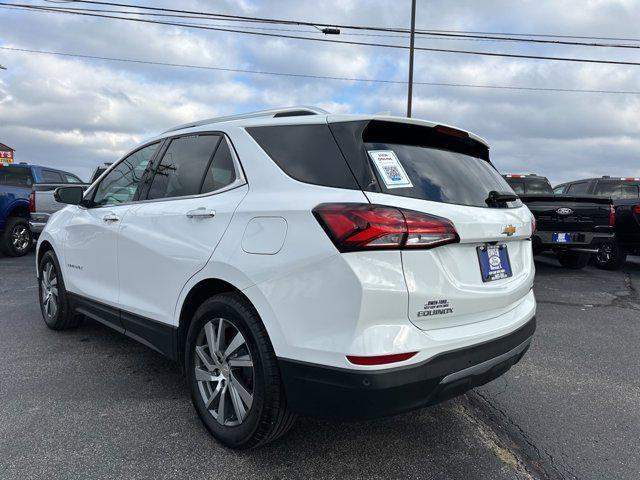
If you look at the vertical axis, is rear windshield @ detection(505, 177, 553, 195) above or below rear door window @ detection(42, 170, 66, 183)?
below

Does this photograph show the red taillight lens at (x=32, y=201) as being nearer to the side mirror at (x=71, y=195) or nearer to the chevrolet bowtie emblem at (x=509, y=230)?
the side mirror at (x=71, y=195)

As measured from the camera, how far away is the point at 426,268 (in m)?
2.15

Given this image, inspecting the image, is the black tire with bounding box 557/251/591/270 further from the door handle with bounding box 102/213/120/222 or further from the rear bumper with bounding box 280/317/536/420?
the door handle with bounding box 102/213/120/222

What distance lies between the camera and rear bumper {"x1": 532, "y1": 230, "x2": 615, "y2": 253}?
773cm

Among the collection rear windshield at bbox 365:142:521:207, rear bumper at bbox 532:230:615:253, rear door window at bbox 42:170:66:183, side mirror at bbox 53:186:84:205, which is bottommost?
rear bumper at bbox 532:230:615:253

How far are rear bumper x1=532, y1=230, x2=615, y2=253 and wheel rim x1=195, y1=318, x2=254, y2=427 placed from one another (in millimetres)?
6423

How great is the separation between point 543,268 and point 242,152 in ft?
27.6

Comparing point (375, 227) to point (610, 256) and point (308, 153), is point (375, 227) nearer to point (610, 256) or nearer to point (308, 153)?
point (308, 153)

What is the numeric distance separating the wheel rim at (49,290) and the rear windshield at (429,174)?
362 centimetres

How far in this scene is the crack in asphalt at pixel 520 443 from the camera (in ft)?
8.32

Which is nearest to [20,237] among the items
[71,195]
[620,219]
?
[71,195]

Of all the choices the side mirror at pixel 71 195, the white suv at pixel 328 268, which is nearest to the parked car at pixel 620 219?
the white suv at pixel 328 268

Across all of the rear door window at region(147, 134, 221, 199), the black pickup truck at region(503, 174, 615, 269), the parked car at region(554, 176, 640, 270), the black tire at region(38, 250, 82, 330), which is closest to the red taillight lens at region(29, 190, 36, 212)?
the black tire at region(38, 250, 82, 330)

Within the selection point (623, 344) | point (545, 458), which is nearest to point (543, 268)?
point (623, 344)
